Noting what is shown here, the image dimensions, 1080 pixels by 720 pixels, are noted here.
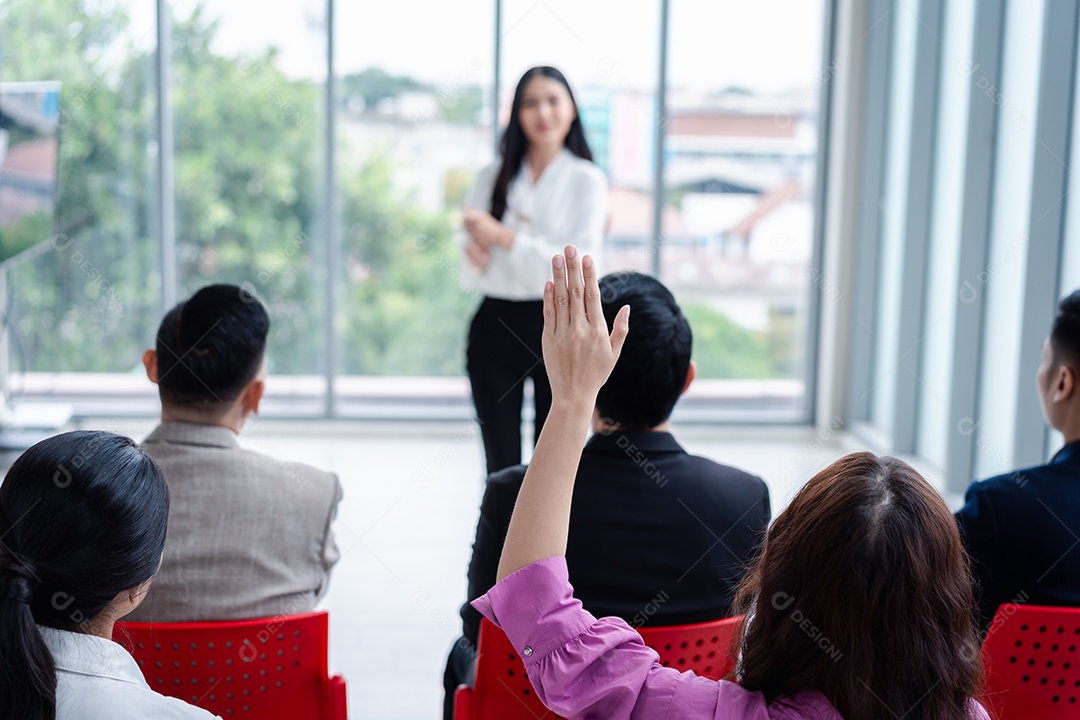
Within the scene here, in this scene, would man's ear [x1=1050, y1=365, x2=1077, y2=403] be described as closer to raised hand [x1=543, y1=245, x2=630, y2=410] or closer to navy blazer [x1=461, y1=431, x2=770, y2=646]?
navy blazer [x1=461, y1=431, x2=770, y2=646]

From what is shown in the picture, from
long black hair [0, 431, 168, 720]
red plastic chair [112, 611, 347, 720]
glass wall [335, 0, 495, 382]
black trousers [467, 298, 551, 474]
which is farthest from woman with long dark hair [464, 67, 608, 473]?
long black hair [0, 431, 168, 720]

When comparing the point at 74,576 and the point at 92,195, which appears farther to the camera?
the point at 92,195

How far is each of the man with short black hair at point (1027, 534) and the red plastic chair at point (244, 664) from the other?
3.31 feet

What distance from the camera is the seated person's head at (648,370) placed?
1748mm

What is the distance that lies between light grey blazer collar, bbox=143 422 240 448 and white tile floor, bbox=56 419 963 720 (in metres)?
1.13

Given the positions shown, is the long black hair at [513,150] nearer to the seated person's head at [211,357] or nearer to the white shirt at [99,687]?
the seated person's head at [211,357]

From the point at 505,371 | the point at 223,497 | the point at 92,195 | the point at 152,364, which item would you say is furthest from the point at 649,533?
the point at 92,195

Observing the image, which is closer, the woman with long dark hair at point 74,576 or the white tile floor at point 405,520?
the woman with long dark hair at point 74,576

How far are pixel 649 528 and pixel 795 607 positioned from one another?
58 centimetres

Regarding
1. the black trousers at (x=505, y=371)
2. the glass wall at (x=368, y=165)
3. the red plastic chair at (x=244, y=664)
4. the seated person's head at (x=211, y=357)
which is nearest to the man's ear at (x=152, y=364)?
the seated person's head at (x=211, y=357)

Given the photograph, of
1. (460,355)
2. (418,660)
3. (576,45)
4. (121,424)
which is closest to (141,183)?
(121,424)

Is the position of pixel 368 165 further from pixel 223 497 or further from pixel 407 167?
pixel 223 497

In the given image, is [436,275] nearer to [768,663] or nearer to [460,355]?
[460,355]

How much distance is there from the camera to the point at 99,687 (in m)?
1.10
